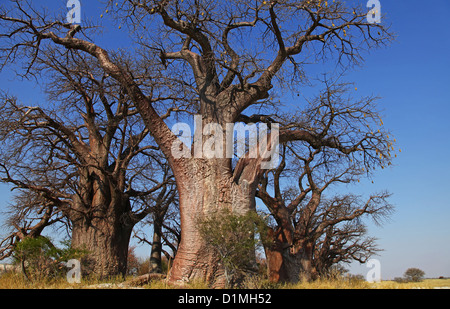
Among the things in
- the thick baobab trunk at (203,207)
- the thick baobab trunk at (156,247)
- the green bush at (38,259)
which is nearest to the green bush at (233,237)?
the thick baobab trunk at (203,207)

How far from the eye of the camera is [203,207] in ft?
26.4

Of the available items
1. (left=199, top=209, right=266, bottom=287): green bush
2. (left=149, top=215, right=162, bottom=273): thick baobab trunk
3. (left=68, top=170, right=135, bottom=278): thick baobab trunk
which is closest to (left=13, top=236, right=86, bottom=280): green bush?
(left=68, top=170, right=135, bottom=278): thick baobab trunk

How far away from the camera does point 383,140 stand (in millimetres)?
10172

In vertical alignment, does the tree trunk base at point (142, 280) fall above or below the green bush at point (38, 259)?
below

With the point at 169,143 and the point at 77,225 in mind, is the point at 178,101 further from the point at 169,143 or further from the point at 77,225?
the point at 77,225

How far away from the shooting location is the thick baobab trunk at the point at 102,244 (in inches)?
397

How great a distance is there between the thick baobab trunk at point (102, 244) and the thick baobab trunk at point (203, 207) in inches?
121

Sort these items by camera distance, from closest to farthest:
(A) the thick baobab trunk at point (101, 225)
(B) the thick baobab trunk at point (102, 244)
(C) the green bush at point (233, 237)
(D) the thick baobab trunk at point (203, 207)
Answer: (C) the green bush at point (233, 237), (D) the thick baobab trunk at point (203, 207), (B) the thick baobab trunk at point (102, 244), (A) the thick baobab trunk at point (101, 225)

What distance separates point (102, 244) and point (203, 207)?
385cm

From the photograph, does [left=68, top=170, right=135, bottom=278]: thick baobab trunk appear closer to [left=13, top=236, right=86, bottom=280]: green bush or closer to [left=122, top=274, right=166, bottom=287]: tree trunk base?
[left=13, top=236, right=86, bottom=280]: green bush

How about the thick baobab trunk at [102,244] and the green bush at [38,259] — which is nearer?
the green bush at [38,259]

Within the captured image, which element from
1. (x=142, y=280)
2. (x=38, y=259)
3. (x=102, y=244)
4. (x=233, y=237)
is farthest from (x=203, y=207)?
(x=102, y=244)

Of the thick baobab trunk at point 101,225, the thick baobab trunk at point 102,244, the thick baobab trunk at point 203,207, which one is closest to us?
the thick baobab trunk at point 203,207

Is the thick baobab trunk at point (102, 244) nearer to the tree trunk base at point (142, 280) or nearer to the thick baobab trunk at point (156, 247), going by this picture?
the thick baobab trunk at point (156, 247)
